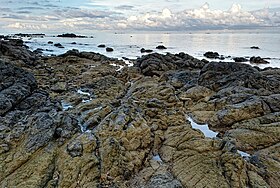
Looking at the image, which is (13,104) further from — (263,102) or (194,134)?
(263,102)

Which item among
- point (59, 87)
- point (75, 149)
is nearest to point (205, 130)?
point (75, 149)

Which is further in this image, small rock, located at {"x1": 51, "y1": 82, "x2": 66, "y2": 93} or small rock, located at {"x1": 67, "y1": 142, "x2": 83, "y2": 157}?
small rock, located at {"x1": 51, "y1": 82, "x2": 66, "y2": 93}

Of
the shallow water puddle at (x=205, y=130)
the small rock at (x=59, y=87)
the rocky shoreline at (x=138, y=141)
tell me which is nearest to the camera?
the rocky shoreline at (x=138, y=141)

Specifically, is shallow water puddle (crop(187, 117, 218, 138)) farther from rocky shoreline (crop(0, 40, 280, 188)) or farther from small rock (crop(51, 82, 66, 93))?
small rock (crop(51, 82, 66, 93))

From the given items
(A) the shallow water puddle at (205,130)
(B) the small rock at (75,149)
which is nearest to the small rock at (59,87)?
(A) the shallow water puddle at (205,130)

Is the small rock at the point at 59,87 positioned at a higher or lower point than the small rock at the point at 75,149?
lower

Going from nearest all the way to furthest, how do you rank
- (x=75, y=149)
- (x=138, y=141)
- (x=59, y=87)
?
(x=75, y=149)
(x=138, y=141)
(x=59, y=87)

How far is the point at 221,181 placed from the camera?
9.70 m

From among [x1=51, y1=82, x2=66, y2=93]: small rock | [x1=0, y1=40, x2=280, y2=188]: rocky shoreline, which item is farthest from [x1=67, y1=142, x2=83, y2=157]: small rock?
[x1=51, y1=82, x2=66, y2=93]: small rock

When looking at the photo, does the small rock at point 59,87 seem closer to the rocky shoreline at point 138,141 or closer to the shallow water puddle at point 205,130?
the rocky shoreline at point 138,141

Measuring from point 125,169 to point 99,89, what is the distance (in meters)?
14.2

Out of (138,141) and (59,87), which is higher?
(138,141)

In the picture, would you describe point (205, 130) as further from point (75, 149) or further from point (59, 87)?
point (59, 87)

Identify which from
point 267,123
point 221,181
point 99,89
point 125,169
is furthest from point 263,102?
point 99,89
